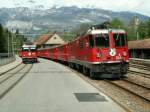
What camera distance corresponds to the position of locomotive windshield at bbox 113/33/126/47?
2528 centimetres

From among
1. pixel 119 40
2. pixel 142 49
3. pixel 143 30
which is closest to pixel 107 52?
pixel 119 40

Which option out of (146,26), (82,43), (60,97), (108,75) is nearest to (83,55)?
(82,43)

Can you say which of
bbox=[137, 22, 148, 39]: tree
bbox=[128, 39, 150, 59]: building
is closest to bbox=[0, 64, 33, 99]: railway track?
bbox=[128, 39, 150, 59]: building

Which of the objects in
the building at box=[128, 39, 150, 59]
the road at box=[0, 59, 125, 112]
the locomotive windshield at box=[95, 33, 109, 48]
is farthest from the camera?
the building at box=[128, 39, 150, 59]

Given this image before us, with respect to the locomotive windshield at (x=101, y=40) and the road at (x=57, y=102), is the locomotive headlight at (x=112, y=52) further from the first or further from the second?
the road at (x=57, y=102)

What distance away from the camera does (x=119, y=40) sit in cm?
2536

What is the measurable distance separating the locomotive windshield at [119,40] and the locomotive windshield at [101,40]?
19.4 inches

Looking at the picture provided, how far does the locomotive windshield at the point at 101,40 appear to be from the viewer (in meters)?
25.1

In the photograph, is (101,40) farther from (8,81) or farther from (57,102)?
(57,102)

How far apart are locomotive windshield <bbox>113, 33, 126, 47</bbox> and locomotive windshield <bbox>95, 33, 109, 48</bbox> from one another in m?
0.49

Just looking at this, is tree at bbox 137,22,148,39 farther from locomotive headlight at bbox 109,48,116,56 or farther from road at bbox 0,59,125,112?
road at bbox 0,59,125,112

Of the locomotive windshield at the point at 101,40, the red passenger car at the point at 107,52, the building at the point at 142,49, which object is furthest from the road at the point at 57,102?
the building at the point at 142,49

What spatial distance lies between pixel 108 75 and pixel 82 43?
3931mm

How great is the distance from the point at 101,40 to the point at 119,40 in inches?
42.1
